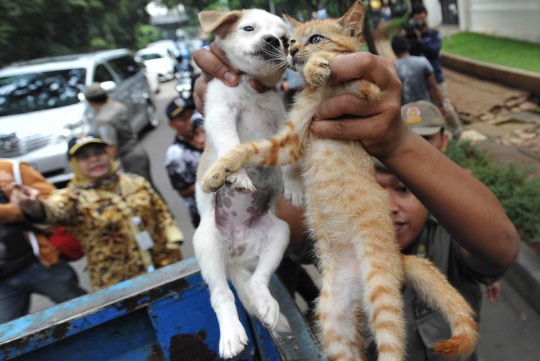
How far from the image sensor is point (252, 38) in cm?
197

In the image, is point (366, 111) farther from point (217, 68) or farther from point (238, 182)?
point (217, 68)

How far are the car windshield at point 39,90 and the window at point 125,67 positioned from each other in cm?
190

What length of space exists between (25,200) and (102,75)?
7.07 meters

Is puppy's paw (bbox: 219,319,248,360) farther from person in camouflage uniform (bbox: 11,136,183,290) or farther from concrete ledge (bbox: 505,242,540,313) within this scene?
concrete ledge (bbox: 505,242,540,313)

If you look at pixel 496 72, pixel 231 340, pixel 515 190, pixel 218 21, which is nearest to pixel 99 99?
pixel 218 21

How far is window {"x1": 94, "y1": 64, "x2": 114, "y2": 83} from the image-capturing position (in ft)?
28.5

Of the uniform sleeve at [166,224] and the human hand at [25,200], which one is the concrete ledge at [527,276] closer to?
the uniform sleeve at [166,224]

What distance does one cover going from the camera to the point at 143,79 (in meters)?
11.8

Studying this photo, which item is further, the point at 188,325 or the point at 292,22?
the point at 188,325

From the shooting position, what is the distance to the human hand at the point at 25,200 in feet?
9.22

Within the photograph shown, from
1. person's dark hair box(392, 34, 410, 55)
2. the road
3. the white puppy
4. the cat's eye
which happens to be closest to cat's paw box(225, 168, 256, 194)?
the white puppy

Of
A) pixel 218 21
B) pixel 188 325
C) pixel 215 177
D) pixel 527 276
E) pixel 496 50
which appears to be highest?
pixel 218 21

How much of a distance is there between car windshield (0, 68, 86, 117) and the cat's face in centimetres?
697

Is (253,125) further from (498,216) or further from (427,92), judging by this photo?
→ (427,92)
